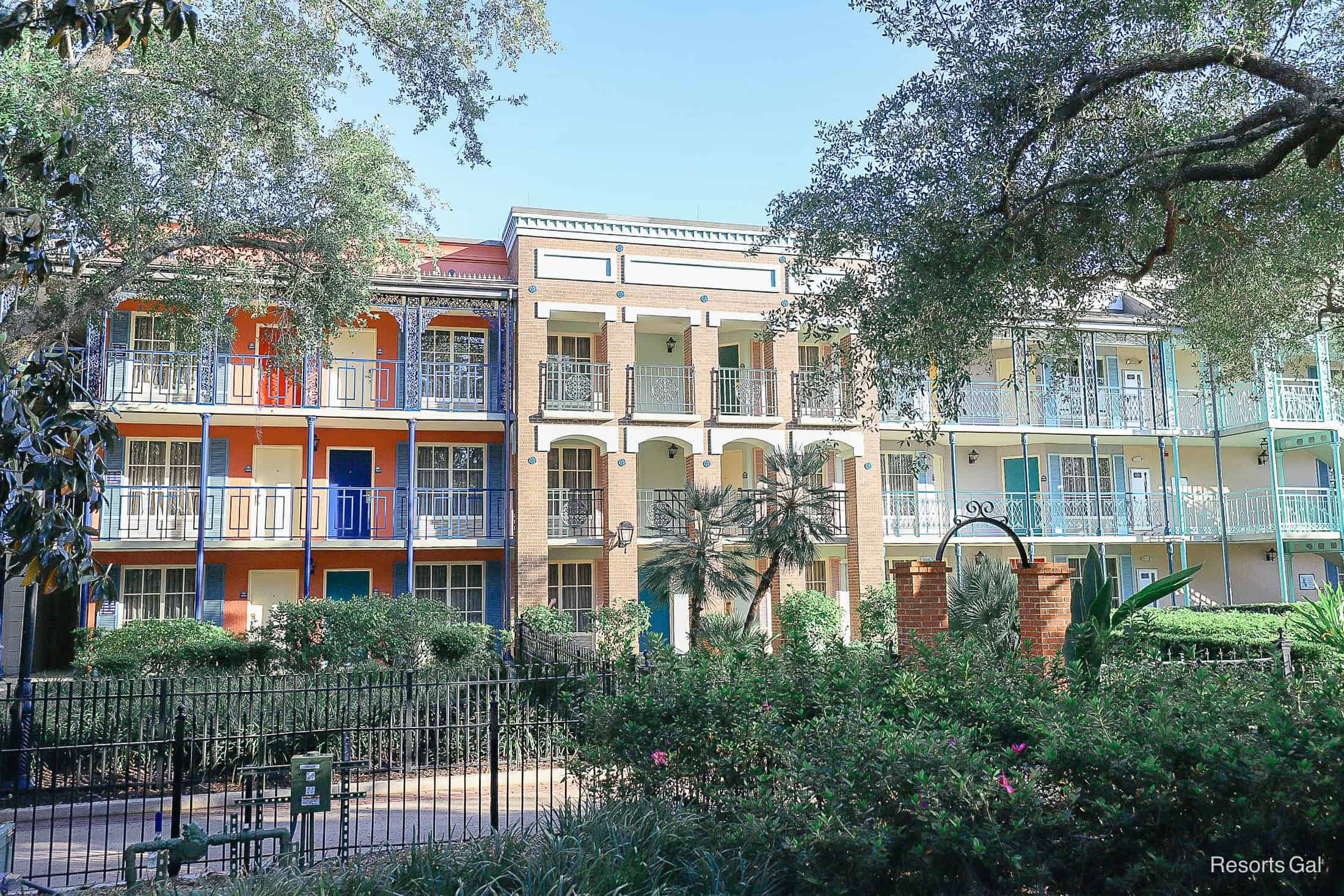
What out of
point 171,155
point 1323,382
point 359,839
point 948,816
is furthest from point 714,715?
point 1323,382

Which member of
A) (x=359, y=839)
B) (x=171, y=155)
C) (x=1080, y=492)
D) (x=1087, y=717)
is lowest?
(x=359, y=839)

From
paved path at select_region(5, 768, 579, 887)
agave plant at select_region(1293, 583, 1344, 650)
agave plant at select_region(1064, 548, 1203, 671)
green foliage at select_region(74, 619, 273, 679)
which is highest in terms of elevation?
agave plant at select_region(1064, 548, 1203, 671)

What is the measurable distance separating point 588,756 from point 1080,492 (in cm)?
2255

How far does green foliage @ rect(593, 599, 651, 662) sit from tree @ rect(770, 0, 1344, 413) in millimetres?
10388

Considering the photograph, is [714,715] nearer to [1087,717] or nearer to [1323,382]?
[1087,717]

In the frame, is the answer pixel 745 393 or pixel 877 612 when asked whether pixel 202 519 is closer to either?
pixel 745 393

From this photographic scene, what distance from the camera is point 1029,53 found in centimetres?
923

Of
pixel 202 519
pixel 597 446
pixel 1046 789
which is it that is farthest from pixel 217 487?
pixel 1046 789

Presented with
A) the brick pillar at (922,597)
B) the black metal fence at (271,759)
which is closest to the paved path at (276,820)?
the black metal fence at (271,759)

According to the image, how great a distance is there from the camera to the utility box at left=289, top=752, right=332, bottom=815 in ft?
25.5

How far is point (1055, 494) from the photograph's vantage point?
27062 mm

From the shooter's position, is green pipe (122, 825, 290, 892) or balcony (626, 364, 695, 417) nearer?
green pipe (122, 825, 290, 892)

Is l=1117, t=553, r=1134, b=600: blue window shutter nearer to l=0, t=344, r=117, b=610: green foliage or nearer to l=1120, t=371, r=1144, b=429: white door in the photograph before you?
l=1120, t=371, r=1144, b=429: white door

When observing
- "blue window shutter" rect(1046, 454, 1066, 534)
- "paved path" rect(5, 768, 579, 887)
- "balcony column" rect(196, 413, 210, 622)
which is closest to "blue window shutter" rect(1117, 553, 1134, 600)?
"blue window shutter" rect(1046, 454, 1066, 534)
